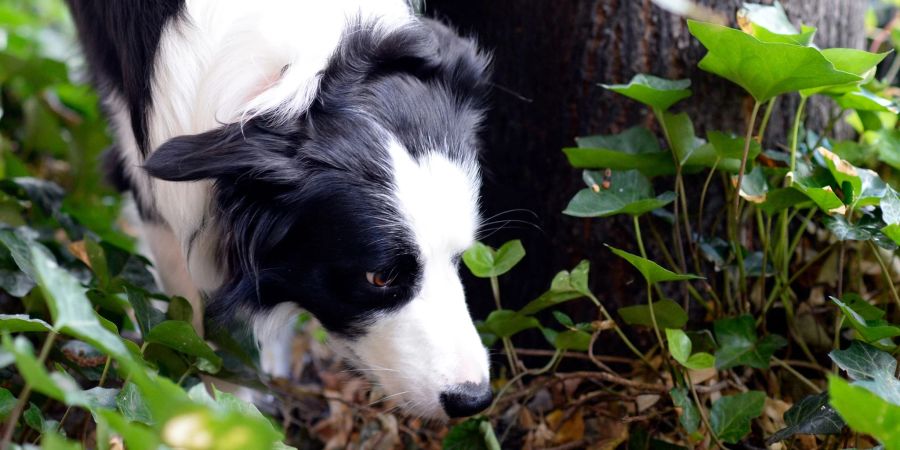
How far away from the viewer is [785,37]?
1585 millimetres

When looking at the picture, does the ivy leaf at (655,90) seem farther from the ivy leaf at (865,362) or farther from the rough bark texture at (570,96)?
the ivy leaf at (865,362)

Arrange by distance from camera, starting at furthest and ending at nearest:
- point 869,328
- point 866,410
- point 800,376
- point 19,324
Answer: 1. point 800,376
2. point 869,328
3. point 19,324
4. point 866,410

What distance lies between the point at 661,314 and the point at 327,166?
79cm

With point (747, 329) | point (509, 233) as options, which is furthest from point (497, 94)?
point (747, 329)

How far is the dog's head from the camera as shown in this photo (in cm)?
160

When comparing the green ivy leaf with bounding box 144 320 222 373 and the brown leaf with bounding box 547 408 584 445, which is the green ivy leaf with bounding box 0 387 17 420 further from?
the brown leaf with bounding box 547 408 584 445

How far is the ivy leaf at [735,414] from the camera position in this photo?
63.7 inches

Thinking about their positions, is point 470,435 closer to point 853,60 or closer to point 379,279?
point 379,279

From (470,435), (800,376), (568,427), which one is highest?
(800,376)

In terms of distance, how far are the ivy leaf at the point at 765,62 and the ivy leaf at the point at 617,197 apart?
0.97 ft

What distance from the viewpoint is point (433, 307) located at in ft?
5.54

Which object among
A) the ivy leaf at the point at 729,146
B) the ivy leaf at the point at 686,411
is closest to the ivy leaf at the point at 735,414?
the ivy leaf at the point at 686,411

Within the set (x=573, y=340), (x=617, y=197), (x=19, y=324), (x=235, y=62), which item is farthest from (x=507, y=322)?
(x=19, y=324)

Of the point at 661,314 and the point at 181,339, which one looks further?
the point at 661,314
